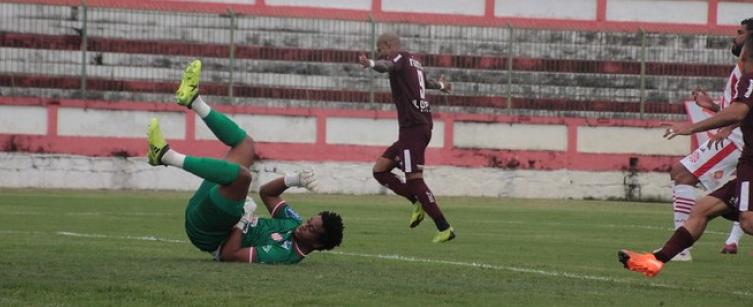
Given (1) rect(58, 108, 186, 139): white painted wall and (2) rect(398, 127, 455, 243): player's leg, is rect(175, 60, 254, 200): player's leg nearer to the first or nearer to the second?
(2) rect(398, 127, 455, 243): player's leg

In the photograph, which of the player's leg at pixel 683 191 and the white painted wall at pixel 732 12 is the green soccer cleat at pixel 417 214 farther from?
the white painted wall at pixel 732 12

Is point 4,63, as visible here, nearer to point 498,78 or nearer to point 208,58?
point 208,58

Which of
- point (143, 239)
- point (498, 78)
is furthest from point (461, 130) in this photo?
point (143, 239)

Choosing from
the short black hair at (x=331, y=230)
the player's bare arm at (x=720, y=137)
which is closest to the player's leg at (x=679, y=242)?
the short black hair at (x=331, y=230)

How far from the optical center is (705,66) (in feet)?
108

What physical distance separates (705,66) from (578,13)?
365cm

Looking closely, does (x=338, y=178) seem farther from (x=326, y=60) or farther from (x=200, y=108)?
(x=200, y=108)

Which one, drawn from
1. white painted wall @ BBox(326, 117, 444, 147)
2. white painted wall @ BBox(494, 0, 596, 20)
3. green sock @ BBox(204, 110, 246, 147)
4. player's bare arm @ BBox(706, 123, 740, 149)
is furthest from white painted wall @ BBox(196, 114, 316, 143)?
green sock @ BBox(204, 110, 246, 147)

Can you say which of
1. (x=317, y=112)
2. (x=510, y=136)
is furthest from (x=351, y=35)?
(x=510, y=136)

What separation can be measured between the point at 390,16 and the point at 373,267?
21.6 metres

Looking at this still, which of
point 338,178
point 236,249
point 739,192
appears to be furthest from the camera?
point 338,178

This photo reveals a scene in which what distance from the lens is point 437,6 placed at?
114 ft

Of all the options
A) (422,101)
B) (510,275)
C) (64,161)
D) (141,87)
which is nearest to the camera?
(510,275)

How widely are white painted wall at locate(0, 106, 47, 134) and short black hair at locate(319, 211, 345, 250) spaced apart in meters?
17.7
